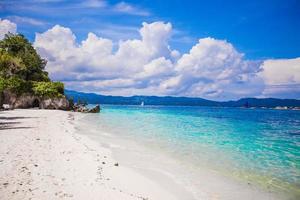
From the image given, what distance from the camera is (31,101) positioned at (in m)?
72.4

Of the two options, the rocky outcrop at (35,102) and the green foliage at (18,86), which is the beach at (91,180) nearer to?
the green foliage at (18,86)

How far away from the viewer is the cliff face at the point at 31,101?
66625 mm

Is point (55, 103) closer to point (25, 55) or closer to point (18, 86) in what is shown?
point (18, 86)

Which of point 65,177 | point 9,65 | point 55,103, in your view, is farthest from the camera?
point 55,103

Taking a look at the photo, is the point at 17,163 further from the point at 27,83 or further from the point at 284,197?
the point at 27,83

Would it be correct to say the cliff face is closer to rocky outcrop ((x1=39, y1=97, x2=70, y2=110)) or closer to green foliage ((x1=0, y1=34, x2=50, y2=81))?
rocky outcrop ((x1=39, y1=97, x2=70, y2=110))

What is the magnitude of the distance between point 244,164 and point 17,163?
13204mm

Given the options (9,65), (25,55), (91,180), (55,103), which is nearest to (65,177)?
(91,180)

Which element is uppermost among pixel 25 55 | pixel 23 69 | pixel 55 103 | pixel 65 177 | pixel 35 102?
pixel 25 55

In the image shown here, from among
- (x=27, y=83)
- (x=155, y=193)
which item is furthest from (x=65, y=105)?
(x=155, y=193)

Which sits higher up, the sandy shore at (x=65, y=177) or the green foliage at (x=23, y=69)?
the green foliage at (x=23, y=69)

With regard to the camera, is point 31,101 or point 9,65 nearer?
point 9,65

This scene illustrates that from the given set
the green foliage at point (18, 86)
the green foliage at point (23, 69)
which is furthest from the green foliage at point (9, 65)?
the green foliage at point (18, 86)

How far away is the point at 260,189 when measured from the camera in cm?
1259
